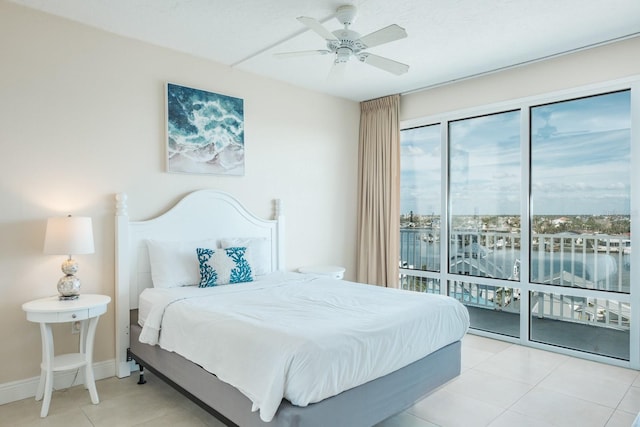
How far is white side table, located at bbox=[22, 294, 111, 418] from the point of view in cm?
273

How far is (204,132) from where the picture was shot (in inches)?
156

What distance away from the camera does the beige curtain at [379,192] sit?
5148mm

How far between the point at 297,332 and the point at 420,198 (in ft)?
11.1

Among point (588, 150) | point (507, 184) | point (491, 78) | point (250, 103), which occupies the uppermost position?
point (491, 78)

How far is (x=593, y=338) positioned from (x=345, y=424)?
302 cm

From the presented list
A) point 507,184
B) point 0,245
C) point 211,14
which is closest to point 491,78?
point 507,184

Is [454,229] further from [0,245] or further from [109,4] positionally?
[0,245]

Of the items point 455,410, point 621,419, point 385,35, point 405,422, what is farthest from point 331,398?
point 385,35

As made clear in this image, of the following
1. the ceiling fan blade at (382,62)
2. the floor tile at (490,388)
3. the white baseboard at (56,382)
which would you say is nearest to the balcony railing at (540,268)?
the floor tile at (490,388)

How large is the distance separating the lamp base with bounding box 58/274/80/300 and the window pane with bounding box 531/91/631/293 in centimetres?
408

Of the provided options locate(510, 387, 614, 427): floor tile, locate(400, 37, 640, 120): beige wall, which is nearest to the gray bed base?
locate(510, 387, 614, 427): floor tile

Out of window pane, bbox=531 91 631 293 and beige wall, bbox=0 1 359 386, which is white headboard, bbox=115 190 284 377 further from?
window pane, bbox=531 91 631 293

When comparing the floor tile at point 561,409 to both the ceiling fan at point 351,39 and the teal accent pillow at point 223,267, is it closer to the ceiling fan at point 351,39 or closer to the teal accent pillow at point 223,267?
the teal accent pillow at point 223,267

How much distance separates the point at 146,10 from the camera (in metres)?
3.03
